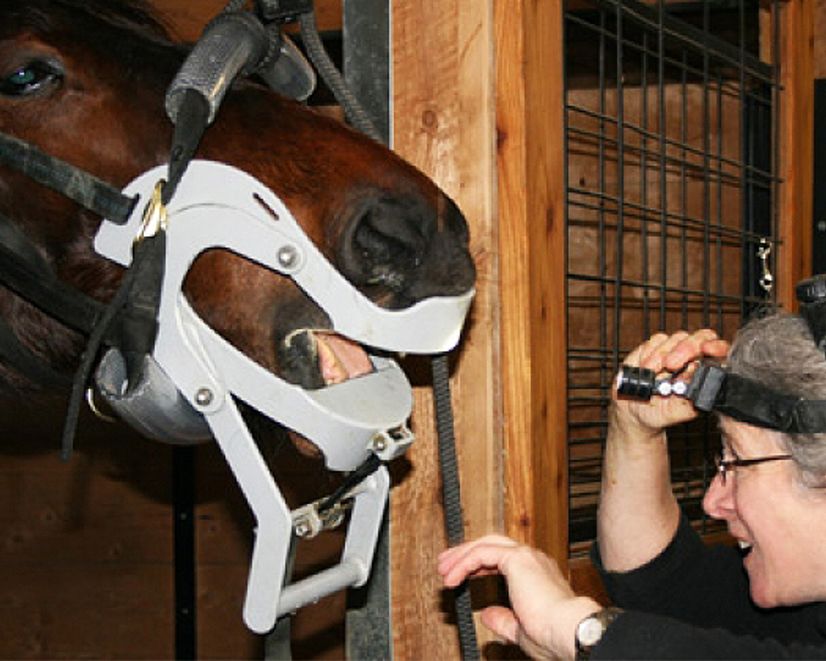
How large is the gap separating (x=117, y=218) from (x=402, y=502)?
1.72 feet

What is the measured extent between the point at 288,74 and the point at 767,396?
0.59 meters

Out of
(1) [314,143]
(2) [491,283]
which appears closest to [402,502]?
(2) [491,283]

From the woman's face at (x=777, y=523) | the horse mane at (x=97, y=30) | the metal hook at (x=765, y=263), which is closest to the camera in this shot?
the horse mane at (x=97, y=30)

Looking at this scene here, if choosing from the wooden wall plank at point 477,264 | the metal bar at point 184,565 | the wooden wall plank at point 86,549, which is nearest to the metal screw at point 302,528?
the wooden wall plank at point 477,264

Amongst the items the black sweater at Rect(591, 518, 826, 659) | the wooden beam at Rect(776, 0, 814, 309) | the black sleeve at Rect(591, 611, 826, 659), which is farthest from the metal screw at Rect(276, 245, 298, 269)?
the wooden beam at Rect(776, 0, 814, 309)

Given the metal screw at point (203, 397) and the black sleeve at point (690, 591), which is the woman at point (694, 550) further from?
the metal screw at point (203, 397)

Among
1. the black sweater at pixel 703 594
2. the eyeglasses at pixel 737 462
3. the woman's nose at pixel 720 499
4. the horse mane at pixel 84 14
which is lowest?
the black sweater at pixel 703 594

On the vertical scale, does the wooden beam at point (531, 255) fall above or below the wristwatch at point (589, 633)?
above

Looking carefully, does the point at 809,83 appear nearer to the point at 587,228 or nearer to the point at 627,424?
the point at 587,228

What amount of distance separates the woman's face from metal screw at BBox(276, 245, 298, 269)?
551 mm

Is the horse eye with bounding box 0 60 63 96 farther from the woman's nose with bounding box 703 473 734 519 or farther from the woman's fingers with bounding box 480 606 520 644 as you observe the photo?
the woman's nose with bounding box 703 473 734 519

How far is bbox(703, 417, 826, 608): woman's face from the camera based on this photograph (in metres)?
1.35

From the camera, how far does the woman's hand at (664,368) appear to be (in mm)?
1525

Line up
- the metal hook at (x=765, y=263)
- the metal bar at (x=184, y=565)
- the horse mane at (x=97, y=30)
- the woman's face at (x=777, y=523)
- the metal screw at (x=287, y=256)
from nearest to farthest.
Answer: the metal screw at (x=287, y=256), the horse mane at (x=97, y=30), the woman's face at (x=777, y=523), the metal hook at (x=765, y=263), the metal bar at (x=184, y=565)
